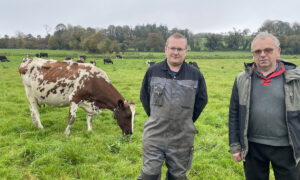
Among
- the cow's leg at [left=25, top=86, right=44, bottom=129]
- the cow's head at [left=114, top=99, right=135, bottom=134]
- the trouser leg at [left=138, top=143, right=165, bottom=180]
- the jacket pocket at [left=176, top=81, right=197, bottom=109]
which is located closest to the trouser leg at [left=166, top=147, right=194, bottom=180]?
the trouser leg at [left=138, top=143, right=165, bottom=180]

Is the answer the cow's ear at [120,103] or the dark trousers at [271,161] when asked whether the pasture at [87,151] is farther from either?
the dark trousers at [271,161]

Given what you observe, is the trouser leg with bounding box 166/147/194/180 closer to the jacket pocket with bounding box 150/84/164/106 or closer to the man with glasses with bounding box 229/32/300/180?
the jacket pocket with bounding box 150/84/164/106

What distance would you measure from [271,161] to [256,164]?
8.2 inches

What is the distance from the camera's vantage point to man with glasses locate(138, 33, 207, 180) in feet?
10.3

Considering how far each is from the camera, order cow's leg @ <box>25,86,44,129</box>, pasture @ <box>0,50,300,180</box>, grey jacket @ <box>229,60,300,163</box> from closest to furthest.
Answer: grey jacket @ <box>229,60,300,163</box>
pasture @ <box>0,50,300,180</box>
cow's leg @ <box>25,86,44,129</box>

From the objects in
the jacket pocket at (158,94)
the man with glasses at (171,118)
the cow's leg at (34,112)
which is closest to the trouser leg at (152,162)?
the man with glasses at (171,118)

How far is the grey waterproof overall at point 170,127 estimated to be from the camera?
3.13 metres

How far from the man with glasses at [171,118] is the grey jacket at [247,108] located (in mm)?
583

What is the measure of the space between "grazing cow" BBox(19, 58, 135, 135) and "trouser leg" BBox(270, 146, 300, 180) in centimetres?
406

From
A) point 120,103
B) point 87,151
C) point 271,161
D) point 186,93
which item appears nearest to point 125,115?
point 120,103

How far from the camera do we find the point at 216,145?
609 centimetres

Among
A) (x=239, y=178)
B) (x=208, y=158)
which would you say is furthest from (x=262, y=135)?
(x=208, y=158)

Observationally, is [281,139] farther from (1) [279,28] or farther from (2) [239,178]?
(1) [279,28]

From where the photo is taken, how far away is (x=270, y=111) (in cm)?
280
